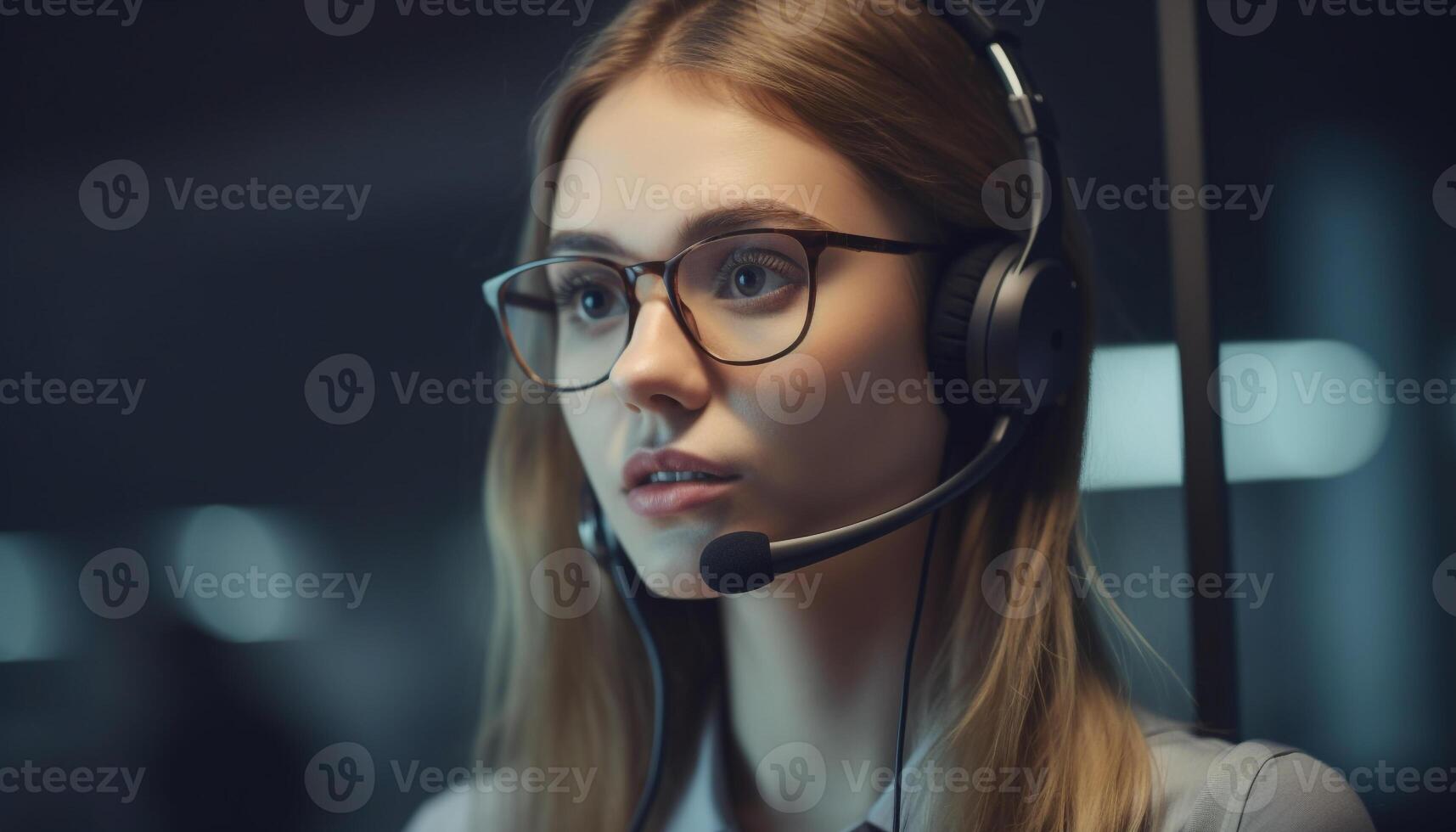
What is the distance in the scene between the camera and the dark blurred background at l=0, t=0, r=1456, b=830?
2.81ft

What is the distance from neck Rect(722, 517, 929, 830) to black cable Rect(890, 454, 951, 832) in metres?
0.01

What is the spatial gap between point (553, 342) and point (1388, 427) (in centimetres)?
75

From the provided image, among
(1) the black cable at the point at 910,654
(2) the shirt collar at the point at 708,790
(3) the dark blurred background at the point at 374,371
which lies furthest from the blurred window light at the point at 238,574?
(1) the black cable at the point at 910,654

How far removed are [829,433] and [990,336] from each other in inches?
5.7

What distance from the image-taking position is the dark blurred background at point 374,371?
856mm

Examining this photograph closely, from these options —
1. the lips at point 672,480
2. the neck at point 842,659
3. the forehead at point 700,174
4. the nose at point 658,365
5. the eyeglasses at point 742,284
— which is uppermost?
the forehead at point 700,174

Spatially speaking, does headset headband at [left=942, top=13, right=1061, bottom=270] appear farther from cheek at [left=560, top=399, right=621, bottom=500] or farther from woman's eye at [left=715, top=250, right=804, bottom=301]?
cheek at [left=560, top=399, right=621, bottom=500]

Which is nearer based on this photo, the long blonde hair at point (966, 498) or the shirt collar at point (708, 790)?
the long blonde hair at point (966, 498)

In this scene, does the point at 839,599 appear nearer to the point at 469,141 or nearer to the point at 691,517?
the point at 691,517

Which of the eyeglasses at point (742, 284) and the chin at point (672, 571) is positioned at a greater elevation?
the eyeglasses at point (742, 284)

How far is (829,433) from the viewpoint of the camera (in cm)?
81

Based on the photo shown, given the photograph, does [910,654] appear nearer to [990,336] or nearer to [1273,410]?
[990,336]

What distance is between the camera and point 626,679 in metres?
1.13

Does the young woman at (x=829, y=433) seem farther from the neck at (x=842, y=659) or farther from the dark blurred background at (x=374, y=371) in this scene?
the dark blurred background at (x=374, y=371)
